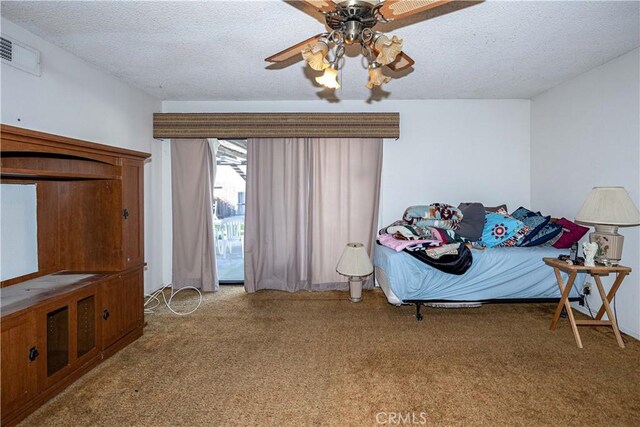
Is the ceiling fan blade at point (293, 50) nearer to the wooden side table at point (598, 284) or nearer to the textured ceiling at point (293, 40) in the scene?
the textured ceiling at point (293, 40)

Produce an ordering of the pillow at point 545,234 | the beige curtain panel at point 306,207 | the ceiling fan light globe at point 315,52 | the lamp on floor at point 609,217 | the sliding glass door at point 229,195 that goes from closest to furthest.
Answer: the ceiling fan light globe at point 315,52, the lamp on floor at point 609,217, the pillow at point 545,234, the beige curtain panel at point 306,207, the sliding glass door at point 229,195

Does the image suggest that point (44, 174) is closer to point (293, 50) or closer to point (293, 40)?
point (293, 50)

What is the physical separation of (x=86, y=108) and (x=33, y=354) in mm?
2103

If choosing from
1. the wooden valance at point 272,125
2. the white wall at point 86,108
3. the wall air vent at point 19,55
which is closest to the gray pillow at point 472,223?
the wooden valance at point 272,125

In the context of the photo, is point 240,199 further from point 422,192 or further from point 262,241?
point 422,192

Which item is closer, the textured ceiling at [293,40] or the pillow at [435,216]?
the textured ceiling at [293,40]

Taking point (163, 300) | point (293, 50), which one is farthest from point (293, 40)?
point (163, 300)

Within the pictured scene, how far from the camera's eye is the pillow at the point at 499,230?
3.26m

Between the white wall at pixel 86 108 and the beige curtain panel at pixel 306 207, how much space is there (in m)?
Result: 1.14

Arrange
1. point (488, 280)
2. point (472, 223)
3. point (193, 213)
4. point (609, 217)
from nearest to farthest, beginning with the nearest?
1. point (609, 217)
2. point (488, 280)
3. point (472, 223)
4. point (193, 213)

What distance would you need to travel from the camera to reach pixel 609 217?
99.6 inches

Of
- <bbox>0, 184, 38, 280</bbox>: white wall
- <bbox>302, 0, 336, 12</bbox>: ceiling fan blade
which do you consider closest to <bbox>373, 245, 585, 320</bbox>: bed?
<bbox>302, 0, 336, 12</bbox>: ceiling fan blade

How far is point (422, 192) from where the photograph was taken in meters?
4.21

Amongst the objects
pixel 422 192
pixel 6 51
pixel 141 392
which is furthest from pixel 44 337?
pixel 422 192
